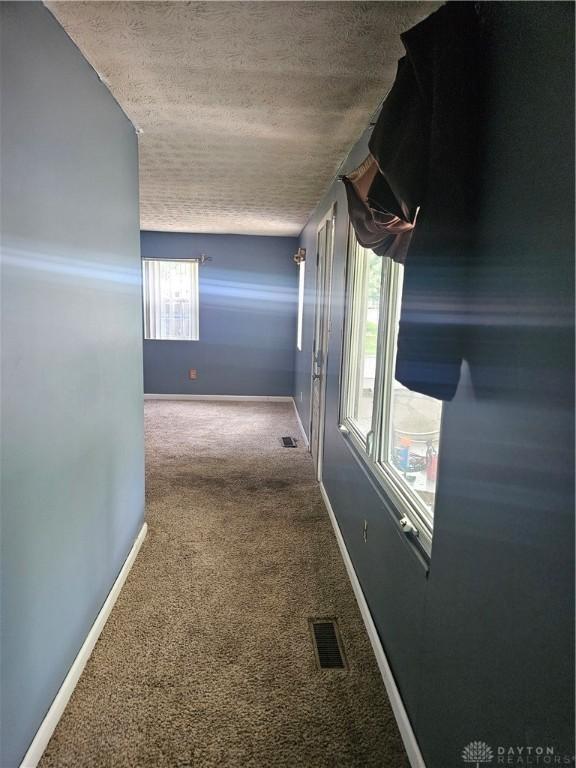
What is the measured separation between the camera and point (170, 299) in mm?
6344

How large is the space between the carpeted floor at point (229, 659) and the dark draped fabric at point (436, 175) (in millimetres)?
1233

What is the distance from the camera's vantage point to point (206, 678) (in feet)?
5.57

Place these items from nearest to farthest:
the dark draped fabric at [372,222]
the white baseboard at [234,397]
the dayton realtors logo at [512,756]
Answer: the dayton realtors logo at [512,756]
the dark draped fabric at [372,222]
the white baseboard at [234,397]

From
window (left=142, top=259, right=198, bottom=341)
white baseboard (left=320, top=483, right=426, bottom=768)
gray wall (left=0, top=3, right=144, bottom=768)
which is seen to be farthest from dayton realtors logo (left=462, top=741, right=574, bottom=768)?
window (left=142, top=259, right=198, bottom=341)

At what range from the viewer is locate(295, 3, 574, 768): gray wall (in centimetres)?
78

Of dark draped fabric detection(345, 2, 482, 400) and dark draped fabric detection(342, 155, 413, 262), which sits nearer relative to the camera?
dark draped fabric detection(345, 2, 482, 400)

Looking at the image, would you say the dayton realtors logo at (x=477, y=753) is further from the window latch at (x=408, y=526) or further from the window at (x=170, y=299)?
the window at (x=170, y=299)

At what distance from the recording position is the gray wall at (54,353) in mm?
1211

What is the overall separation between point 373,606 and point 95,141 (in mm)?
2252

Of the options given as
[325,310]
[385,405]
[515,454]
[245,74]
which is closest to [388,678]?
[385,405]

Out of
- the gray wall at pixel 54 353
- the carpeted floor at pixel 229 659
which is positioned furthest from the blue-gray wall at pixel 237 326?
the gray wall at pixel 54 353

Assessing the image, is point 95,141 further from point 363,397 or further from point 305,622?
point 305,622

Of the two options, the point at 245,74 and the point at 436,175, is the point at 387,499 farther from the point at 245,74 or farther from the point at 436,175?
the point at 245,74

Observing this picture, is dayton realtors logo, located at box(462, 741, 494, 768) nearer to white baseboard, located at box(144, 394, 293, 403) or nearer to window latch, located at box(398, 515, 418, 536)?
window latch, located at box(398, 515, 418, 536)
